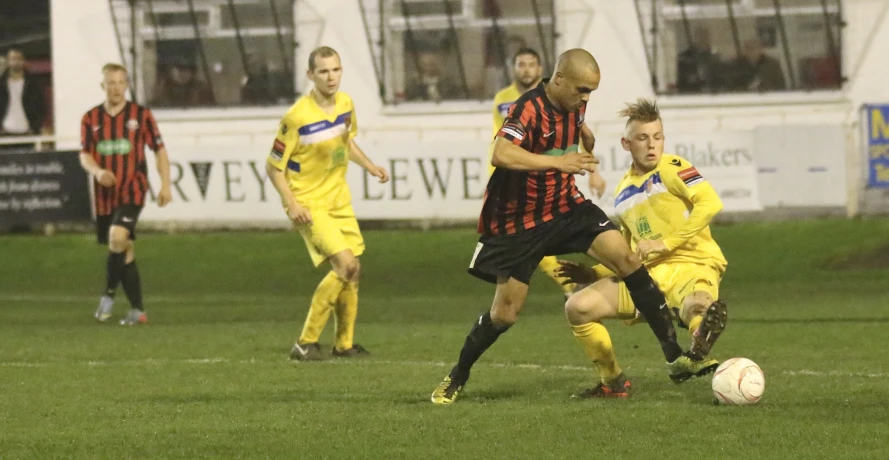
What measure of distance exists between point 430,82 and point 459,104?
67cm

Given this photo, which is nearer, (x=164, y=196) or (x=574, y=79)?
(x=574, y=79)

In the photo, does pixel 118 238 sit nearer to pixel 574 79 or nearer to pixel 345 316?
pixel 345 316

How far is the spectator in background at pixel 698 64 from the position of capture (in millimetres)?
20734

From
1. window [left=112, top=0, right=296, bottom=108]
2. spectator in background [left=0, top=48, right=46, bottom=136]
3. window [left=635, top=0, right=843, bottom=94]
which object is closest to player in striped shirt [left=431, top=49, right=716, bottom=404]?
window [left=635, top=0, right=843, bottom=94]

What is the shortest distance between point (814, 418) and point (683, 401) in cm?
79

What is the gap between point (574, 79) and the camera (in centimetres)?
670

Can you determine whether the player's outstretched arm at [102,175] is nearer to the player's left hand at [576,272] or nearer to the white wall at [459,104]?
the player's left hand at [576,272]

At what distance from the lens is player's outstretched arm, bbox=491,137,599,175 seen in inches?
258

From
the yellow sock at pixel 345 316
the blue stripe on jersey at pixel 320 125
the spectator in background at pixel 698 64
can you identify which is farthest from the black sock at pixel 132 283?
the spectator in background at pixel 698 64

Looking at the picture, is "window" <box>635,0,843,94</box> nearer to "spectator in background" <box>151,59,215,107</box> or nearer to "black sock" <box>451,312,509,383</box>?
"spectator in background" <box>151,59,215,107</box>

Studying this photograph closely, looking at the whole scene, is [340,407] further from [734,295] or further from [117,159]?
[734,295]

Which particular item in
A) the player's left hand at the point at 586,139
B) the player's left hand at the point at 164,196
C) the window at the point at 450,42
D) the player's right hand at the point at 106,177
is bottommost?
the player's left hand at the point at 164,196

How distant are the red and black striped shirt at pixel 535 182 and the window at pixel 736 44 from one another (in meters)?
14.1

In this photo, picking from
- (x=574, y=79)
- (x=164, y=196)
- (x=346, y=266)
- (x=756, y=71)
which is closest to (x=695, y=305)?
(x=574, y=79)
